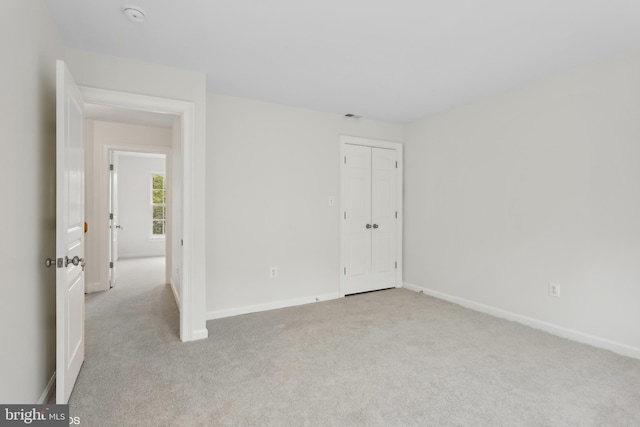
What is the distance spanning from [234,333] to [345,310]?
1.30 meters

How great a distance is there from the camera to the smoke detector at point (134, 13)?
203 cm

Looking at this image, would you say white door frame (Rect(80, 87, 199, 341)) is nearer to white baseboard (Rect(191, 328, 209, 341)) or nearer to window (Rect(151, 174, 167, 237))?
white baseboard (Rect(191, 328, 209, 341))

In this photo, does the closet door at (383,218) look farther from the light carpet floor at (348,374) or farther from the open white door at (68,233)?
the open white door at (68,233)

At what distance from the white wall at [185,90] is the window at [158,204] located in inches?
242

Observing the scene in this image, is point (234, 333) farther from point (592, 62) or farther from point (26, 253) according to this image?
point (592, 62)

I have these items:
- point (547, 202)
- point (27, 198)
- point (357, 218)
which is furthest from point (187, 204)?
point (547, 202)

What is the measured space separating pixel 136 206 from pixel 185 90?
6339mm

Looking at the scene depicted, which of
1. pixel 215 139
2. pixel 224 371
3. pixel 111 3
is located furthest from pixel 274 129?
pixel 224 371

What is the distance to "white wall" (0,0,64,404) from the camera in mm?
1465

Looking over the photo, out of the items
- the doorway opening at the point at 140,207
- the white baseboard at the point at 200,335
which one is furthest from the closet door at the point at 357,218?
the doorway opening at the point at 140,207

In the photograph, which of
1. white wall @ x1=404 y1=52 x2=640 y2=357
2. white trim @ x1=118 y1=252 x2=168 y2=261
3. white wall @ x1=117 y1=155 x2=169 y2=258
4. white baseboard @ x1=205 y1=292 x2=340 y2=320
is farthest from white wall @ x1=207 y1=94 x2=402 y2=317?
white wall @ x1=117 y1=155 x2=169 y2=258

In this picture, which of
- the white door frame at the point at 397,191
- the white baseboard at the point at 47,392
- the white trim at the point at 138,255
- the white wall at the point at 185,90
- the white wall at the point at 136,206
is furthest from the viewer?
the white wall at the point at 136,206

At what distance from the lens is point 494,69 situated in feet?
9.52

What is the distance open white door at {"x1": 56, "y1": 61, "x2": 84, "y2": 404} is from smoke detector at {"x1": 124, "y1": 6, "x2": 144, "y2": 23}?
0.53 m
